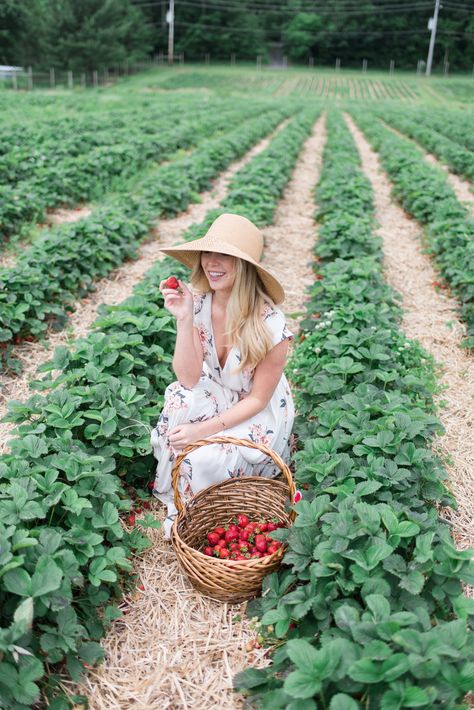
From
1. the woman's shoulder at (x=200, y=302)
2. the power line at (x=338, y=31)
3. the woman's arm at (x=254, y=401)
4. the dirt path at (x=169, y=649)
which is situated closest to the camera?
the dirt path at (x=169, y=649)

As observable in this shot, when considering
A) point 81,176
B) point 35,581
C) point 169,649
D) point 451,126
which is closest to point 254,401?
point 169,649

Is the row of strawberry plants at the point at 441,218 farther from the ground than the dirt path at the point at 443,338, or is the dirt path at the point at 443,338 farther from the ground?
the row of strawberry plants at the point at 441,218

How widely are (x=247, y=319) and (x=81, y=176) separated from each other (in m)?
7.51

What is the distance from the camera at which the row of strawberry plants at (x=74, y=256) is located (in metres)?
4.82

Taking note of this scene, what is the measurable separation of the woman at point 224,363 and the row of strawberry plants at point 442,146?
34.0 ft

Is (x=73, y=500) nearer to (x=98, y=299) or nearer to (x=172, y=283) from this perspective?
(x=172, y=283)

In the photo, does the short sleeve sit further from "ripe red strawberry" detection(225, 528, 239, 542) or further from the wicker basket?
"ripe red strawberry" detection(225, 528, 239, 542)

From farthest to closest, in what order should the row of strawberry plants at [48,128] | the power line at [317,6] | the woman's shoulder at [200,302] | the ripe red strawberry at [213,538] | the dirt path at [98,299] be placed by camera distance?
1. the power line at [317,6]
2. the row of strawberry plants at [48,128]
3. the dirt path at [98,299]
4. the woman's shoulder at [200,302]
5. the ripe red strawberry at [213,538]

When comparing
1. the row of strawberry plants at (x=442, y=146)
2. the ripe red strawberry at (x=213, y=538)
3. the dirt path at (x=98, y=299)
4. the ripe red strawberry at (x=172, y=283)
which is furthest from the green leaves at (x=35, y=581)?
the row of strawberry plants at (x=442, y=146)

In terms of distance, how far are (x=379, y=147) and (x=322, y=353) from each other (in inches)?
496

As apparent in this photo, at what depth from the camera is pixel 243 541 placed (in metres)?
2.68

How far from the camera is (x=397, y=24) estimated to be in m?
64.8

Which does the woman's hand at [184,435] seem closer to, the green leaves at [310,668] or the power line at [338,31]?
the green leaves at [310,668]

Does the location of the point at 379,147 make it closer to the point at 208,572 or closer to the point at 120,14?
the point at 208,572
